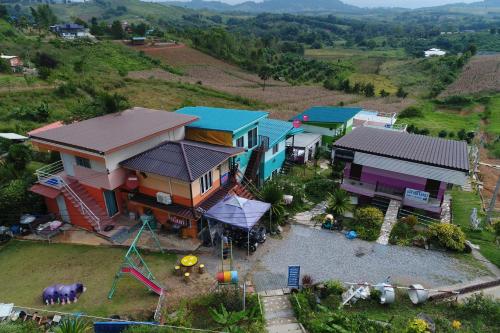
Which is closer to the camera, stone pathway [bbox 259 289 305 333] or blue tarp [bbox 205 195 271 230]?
stone pathway [bbox 259 289 305 333]

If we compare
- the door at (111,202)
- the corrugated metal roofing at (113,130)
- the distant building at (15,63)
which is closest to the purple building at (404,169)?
the corrugated metal roofing at (113,130)

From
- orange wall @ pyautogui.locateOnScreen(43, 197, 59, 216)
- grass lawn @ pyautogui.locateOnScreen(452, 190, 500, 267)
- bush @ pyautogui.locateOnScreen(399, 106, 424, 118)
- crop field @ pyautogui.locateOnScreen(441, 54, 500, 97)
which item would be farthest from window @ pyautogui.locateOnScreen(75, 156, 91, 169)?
crop field @ pyautogui.locateOnScreen(441, 54, 500, 97)

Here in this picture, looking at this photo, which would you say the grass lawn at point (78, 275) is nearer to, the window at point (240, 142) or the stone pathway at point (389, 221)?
the window at point (240, 142)

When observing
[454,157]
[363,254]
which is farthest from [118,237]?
[454,157]

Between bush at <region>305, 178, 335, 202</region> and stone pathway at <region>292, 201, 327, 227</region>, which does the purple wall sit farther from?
stone pathway at <region>292, 201, 327, 227</region>

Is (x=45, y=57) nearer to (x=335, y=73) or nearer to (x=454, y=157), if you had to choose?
(x=454, y=157)

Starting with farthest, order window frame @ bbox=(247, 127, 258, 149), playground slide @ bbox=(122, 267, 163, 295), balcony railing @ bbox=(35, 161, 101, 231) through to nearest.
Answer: window frame @ bbox=(247, 127, 258, 149) < balcony railing @ bbox=(35, 161, 101, 231) < playground slide @ bbox=(122, 267, 163, 295)
